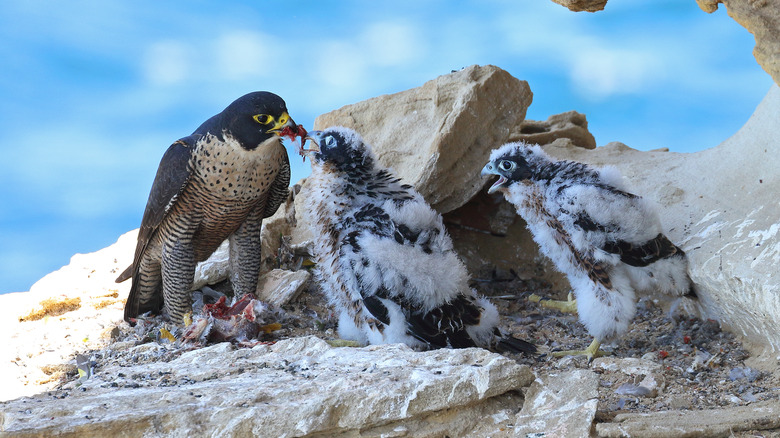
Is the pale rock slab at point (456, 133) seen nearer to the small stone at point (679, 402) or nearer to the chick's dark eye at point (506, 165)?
the chick's dark eye at point (506, 165)

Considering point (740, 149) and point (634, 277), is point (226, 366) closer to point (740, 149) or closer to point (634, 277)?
point (634, 277)

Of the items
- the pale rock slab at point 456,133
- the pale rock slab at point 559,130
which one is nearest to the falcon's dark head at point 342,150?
the pale rock slab at point 456,133

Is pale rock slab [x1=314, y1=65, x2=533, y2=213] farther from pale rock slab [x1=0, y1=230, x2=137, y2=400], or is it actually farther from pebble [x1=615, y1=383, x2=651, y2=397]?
pale rock slab [x1=0, y1=230, x2=137, y2=400]

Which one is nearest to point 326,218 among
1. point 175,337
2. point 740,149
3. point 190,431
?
point 175,337

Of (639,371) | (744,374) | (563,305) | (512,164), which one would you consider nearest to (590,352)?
(639,371)

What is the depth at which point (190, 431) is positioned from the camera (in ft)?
8.38

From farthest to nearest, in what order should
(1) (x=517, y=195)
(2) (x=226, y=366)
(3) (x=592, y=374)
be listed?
(1) (x=517, y=195) → (2) (x=226, y=366) → (3) (x=592, y=374)

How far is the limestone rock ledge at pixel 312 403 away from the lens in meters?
2.57

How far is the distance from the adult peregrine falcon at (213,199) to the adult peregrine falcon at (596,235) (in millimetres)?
1517

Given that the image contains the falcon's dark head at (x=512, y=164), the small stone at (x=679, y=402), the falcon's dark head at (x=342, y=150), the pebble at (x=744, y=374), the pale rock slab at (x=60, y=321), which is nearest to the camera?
the small stone at (x=679, y=402)

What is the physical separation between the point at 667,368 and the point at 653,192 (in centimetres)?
178

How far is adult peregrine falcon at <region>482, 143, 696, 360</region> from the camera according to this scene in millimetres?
3875

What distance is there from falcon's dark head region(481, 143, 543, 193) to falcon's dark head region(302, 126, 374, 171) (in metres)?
0.80

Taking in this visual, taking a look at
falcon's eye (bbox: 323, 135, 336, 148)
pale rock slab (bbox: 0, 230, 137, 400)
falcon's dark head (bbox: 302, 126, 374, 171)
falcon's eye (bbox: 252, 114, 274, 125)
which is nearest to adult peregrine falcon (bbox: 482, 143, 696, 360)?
falcon's dark head (bbox: 302, 126, 374, 171)
